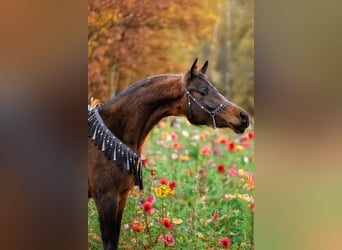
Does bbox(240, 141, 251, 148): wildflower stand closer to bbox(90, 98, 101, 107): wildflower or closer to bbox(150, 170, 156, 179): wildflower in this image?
bbox(150, 170, 156, 179): wildflower

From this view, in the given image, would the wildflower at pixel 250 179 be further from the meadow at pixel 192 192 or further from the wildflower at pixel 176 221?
the wildflower at pixel 176 221

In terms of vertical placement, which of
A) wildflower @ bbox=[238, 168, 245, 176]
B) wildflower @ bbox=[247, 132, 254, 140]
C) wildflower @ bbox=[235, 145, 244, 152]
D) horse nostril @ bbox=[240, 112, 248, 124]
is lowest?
wildflower @ bbox=[238, 168, 245, 176]

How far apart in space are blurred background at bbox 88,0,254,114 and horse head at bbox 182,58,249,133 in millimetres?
50

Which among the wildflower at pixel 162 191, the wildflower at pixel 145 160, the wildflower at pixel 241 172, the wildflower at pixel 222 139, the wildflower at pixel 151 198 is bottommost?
the wildflower at pixel 151 198

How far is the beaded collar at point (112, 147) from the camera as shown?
325 cm

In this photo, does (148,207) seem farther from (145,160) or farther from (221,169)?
(221,169)

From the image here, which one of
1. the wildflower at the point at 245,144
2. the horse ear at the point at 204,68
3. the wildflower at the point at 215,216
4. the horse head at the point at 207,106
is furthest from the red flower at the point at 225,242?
the horse ear at the point at 204,68

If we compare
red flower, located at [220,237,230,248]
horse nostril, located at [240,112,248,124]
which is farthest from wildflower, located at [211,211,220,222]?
horse nostril, located at [240,112,248,124]

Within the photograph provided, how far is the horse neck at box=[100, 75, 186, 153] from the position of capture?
10.5 feet

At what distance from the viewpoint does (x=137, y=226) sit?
329 cm

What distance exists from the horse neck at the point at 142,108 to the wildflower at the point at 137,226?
54cm

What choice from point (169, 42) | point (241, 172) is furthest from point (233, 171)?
point (169, 42)
